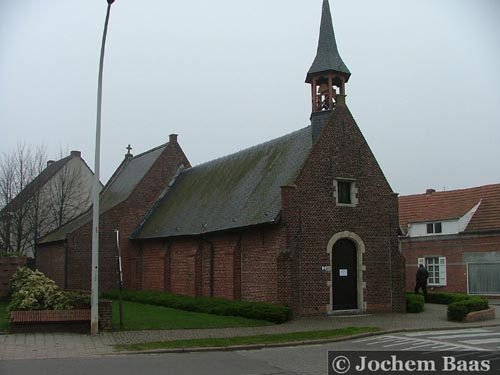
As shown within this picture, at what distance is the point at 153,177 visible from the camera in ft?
118

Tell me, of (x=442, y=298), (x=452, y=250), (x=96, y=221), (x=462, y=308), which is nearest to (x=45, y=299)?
(x=96, y=221)

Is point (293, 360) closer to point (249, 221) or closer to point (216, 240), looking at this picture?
point (249, 221)

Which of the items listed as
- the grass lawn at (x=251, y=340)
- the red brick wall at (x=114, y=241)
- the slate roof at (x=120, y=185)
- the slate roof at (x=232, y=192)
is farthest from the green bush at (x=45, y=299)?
the slate roof at (x=120, y=185)

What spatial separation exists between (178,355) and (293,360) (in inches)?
111

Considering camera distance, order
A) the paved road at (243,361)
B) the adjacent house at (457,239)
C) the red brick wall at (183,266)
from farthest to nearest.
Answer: the adjacent house at (457,239)
the red brick wall at (183,266)
the paved road at (243,361)

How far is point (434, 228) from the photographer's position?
3944cm

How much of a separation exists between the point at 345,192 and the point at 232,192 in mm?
5971

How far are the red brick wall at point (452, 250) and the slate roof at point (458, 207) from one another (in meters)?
0.77

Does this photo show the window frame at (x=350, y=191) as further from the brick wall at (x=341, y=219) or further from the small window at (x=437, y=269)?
the small window at (x=437, y=269)

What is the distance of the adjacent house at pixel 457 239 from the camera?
35.3 meters

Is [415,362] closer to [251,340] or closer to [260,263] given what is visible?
[251,340]

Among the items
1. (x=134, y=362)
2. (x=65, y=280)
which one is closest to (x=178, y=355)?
(x=134, y=362)

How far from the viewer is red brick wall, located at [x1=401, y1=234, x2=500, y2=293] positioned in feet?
117

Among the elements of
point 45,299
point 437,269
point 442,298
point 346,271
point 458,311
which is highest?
point 346,271
